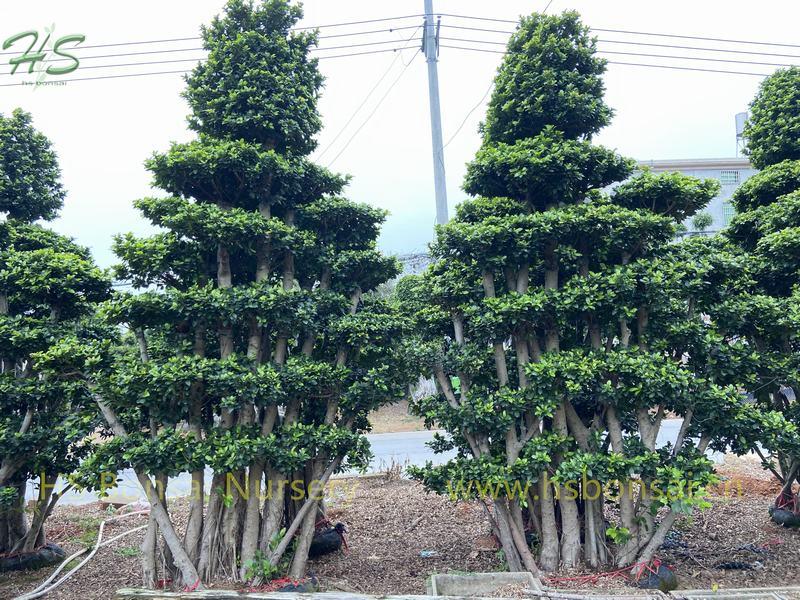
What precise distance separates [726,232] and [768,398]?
96.5 inches

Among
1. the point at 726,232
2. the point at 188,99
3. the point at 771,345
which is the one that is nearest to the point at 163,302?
the point at 188,99

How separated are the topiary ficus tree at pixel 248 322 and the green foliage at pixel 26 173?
2.55 meters

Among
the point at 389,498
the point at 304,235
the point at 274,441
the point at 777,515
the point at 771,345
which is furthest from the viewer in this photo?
the point at 389,498

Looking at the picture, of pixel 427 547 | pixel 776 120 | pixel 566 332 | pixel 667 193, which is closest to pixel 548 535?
pixel 427 547

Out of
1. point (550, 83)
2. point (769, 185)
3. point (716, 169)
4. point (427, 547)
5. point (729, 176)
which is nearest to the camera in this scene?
point (550, 83)

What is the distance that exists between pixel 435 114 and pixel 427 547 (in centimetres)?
767

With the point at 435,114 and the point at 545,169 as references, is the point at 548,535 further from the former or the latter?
the point at 435,114

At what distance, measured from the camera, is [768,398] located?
6.61m

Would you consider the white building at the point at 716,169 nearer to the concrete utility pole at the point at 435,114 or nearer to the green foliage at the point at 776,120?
the concrete utility pole at the point at 435,114

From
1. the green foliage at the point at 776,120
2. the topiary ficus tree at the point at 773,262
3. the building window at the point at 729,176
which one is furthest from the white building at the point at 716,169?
the topiary ficus tree at the point at 773,262

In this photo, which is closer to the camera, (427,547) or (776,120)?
(427,547)

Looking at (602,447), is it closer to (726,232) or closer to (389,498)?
(726,232)

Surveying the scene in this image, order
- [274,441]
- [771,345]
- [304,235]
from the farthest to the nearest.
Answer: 1. [771,345]
2. [304,235]
3. [274,441]

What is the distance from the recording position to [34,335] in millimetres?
5762
